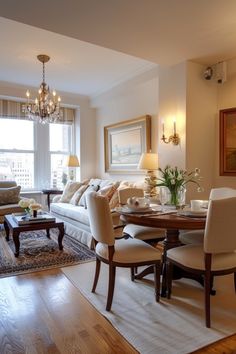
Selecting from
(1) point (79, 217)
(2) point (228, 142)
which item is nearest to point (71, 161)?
(1) point (79, 217)

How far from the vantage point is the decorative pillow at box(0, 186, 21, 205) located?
5.15 metres

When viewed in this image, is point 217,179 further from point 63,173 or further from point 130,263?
point 63,173

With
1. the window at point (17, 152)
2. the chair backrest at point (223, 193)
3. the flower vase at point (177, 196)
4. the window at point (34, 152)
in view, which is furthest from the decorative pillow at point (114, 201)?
the window at point (17, 152)

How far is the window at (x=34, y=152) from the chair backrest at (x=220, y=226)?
4.93m

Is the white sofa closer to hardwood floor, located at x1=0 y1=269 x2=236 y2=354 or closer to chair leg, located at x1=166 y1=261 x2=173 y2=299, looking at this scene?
hardwood floor, located at x1=0 y1=269 x2=236 y2=354

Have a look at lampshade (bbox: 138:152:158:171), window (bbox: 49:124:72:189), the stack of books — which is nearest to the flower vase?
lampshade (bbox: 138:152:158:171)

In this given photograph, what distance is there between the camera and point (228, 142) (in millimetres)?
3715

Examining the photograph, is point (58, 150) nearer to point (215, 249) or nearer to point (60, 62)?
point (60, 62)

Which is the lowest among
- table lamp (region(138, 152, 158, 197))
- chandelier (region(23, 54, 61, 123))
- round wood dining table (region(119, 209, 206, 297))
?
round wood dining table (region(119, 209, 206, 297))

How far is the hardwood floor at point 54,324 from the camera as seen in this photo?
5.79ft

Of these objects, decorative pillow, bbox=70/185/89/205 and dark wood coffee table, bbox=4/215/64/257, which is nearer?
dark wood coffee table, bbox=4/215/64/257

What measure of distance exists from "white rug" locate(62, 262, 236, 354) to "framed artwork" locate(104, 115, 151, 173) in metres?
2.64

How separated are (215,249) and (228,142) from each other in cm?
212

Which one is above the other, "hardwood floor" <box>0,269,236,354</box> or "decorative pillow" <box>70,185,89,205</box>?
"decorative pillow" <box>70,185,89,205</box>
